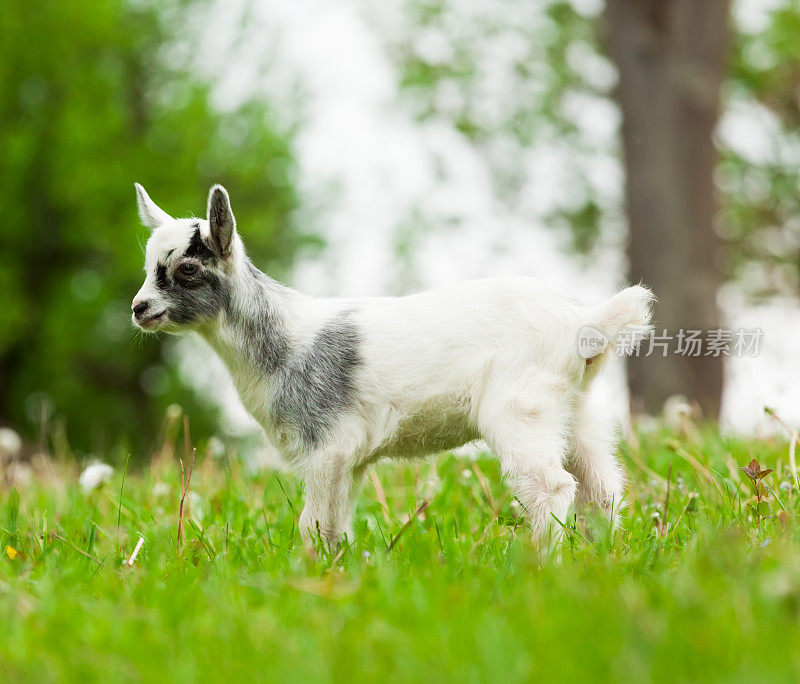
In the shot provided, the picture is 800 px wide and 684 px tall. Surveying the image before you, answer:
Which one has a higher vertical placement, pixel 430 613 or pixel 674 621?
pixel 674 621

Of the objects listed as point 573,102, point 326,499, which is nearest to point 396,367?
point 326,499

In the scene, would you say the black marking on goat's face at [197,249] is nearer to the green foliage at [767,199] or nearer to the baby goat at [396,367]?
the baby goat at [396,367]

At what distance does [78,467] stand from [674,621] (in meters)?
5.26

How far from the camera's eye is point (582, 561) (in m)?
3.00

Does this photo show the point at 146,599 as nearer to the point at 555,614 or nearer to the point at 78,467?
the point at 555,614

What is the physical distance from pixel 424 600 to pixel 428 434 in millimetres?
1355

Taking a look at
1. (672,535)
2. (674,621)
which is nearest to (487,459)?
(672,535)

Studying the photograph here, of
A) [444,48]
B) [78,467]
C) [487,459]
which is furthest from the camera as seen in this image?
[444,48]

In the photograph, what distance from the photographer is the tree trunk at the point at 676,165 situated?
9.69 meters

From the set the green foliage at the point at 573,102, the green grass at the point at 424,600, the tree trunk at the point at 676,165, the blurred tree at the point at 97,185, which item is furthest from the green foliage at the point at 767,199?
the green grass at the point at 424,600

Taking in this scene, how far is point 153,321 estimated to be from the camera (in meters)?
3.91

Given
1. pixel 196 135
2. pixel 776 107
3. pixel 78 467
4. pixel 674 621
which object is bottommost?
pixel 78 467

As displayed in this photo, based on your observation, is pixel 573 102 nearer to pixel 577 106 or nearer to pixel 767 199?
pixel 577 106

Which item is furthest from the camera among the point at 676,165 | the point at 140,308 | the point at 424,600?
the point at 676,165
